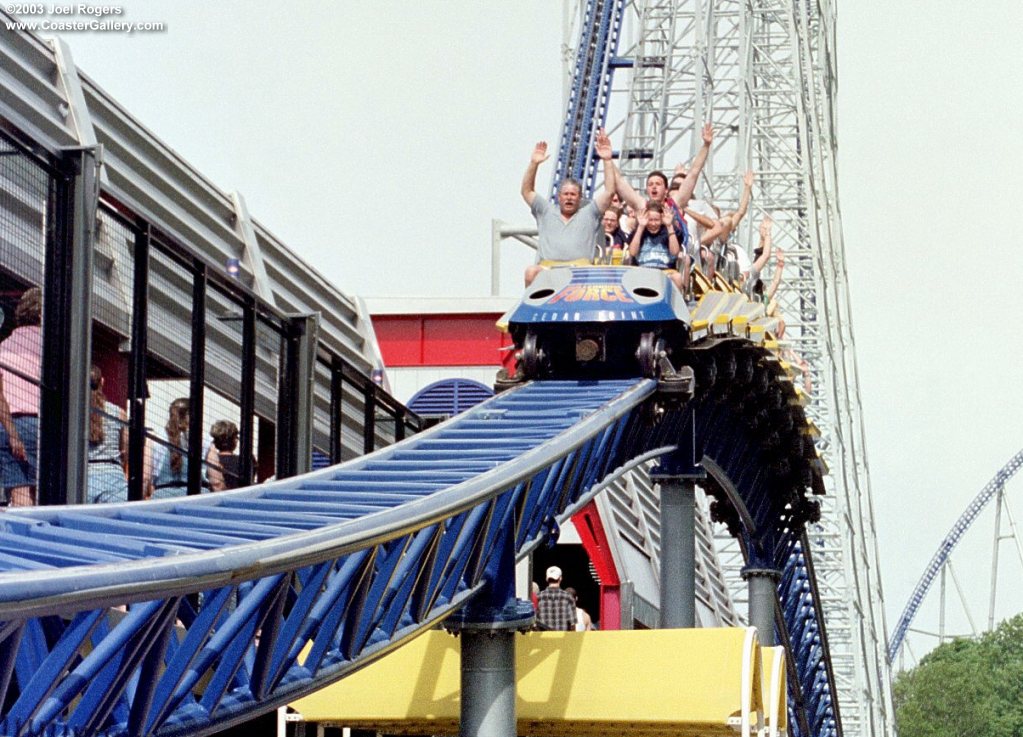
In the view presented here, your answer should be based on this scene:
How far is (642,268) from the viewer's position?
13.7 meters

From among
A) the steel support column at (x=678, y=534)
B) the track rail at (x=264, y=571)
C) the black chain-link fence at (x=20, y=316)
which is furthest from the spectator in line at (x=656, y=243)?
the black chain-link fence at (x=20, y=316)

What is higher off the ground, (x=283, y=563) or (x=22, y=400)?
(x=22, y=400)

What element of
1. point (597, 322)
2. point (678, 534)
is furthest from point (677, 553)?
point (597, 322)

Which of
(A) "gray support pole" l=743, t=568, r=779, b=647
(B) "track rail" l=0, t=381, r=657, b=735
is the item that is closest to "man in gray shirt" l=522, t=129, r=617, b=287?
(B) "track rail" l=0, t=381, r=657, b=735

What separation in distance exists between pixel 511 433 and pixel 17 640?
590cm

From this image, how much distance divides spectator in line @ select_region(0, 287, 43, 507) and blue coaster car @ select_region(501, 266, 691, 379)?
4609mm

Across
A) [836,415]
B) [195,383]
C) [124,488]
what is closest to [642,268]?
[195,383]

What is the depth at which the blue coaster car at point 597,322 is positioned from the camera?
13.5 metres

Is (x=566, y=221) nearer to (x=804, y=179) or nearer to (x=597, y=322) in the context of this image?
(x=597, y=322)

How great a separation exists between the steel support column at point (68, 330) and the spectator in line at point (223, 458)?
84.6 inches

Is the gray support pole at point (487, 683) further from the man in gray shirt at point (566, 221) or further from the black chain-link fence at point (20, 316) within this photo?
the man in gray shirt at point (566, 221)

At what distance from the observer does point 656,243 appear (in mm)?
14258

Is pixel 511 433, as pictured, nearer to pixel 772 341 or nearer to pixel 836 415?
pixel 772 341

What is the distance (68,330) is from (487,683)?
313 cm
